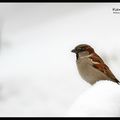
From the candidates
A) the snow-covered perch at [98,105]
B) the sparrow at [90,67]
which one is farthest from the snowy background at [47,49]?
the snow-covered perch at [98,105]

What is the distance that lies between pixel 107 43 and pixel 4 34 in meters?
2.22

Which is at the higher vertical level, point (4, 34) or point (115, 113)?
point (4, 34)

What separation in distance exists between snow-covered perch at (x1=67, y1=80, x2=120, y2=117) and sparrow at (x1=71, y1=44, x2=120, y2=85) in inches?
68.3

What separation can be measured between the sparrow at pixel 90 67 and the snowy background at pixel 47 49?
0.79 meters

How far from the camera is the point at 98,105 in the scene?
7.18 ft

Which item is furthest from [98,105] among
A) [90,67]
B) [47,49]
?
[47,49]

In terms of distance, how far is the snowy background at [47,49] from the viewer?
5980mm

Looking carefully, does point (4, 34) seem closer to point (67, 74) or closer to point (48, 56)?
point (48, 56)

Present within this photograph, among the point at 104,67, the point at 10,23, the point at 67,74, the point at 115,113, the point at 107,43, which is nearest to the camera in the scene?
the point at 115,113

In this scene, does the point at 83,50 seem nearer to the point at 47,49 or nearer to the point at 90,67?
the point at 90,67

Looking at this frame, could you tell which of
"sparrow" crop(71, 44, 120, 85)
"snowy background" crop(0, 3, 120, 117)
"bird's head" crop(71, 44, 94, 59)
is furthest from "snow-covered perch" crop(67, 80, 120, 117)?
"snowy background" crop(0, 3, 120, 117)

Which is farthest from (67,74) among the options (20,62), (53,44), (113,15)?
(113,15)

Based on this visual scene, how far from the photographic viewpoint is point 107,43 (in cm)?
881

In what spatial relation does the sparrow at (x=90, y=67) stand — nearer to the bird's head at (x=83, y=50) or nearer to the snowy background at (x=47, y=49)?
the bird's head at (x=83, y=50)
